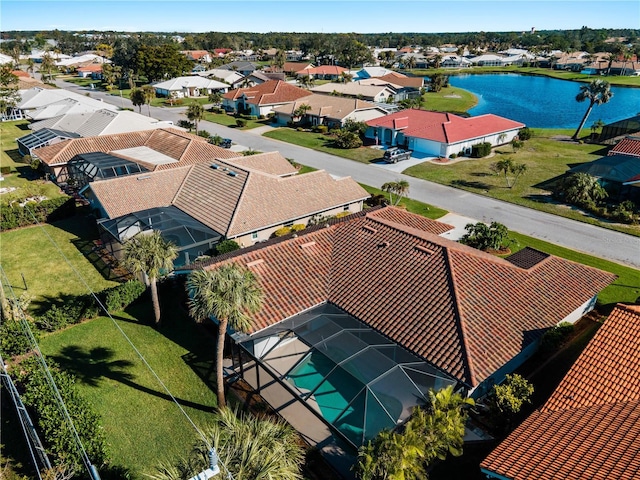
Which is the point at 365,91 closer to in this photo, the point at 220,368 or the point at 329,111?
the point at 329,111

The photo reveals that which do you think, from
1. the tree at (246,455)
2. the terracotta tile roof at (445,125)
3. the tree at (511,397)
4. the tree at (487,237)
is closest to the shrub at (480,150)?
the terracotta tile roof at (445,125)

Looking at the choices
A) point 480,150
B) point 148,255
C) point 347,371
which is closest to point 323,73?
point 480,150

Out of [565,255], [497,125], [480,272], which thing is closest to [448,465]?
[480,272]

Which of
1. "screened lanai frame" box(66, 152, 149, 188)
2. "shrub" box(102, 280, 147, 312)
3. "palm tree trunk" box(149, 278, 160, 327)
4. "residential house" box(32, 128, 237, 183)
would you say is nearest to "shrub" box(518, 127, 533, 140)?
"residential house" box(32, 128, 237, 183)

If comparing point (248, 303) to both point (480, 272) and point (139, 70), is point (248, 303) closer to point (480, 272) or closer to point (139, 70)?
point (480, 272)

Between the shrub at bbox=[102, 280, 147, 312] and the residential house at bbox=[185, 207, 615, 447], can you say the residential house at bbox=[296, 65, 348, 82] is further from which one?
the shrub at bbox=[102, 280, 147, 312]

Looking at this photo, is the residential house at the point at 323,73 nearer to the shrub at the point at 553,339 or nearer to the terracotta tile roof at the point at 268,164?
the terracotta tile roof at the point at 268,164
